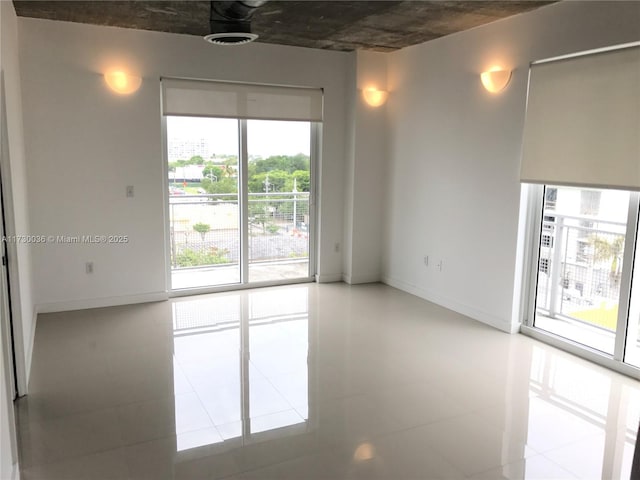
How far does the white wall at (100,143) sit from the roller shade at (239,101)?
107 millimetres

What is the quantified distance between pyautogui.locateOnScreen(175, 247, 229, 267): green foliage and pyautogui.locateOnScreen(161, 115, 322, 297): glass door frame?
0.16 metres

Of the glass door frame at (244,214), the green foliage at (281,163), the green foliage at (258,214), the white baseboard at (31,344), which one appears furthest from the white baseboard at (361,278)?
the white baseboard at (31,344)

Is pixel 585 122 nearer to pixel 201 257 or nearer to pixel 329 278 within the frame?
pixel 329 278

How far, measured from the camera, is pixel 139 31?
A: 489 cm

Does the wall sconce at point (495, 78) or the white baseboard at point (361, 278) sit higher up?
the wall sconce at point (495, 78)

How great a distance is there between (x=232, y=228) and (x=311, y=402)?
9.62 feet

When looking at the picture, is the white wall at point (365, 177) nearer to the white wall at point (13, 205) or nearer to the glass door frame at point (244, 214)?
the glass door frame at point (244, 214)

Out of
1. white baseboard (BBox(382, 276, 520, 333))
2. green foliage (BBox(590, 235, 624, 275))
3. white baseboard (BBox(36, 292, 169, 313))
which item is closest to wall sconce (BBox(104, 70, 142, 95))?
white baseboard (BBox(36, 292, 169, 313))

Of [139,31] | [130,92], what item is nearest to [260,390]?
[130,92]

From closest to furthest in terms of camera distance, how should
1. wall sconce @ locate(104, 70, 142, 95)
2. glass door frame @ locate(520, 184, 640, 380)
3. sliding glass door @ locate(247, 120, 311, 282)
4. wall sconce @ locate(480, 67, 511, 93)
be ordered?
1. glass door frame @ locate(520, 184, 640, 380)
2. wall sconce @ locate(480, 67, 511, 93)
3. wall sconce @ locate(104, 70, 142, 95)
4. sliding glass door @ locate(247, 120, 311, 282)

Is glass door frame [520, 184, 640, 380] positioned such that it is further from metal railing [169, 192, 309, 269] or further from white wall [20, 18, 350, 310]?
white wall [20, 18, 350, 310]

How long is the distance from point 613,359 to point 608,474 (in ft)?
4.80

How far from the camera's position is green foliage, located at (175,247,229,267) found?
5590 millimetres

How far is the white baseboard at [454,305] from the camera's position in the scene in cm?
460
